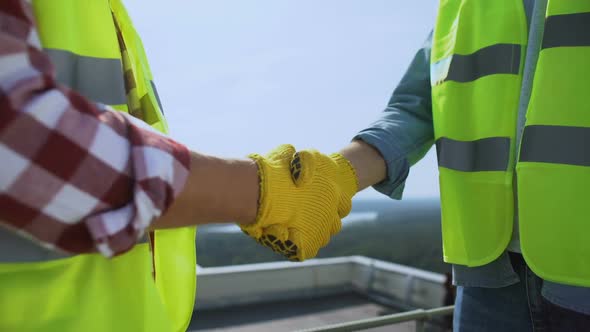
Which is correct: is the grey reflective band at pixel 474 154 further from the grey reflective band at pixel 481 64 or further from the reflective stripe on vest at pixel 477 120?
the grey reflective band at pixel 481 64

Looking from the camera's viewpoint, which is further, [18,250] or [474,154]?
[474,154]

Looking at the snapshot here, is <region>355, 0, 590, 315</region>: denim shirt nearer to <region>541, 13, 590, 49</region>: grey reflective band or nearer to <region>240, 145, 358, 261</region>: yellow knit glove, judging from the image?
<region>541, 13, 590, 49</region>: grey reflective band

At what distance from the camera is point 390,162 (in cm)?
165

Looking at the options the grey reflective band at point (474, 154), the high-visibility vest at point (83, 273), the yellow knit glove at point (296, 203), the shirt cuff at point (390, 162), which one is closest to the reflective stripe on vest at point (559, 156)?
the grey reflective band at point (474, 154)

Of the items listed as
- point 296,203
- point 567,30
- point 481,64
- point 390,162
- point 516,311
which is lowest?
point 516,311

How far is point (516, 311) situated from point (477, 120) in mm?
587

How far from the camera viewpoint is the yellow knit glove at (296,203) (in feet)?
3.45

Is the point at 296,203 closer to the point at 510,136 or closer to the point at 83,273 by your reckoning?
the point at 83,273

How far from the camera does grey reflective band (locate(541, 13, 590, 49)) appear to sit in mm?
1284

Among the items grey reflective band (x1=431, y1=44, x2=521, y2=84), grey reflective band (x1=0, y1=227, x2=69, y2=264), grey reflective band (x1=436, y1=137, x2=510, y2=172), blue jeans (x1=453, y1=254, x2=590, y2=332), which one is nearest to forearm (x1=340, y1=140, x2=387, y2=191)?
grey reflective band (x1=436, y1=137, x2=510, y2=172)

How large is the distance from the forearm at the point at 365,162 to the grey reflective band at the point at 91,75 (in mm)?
734

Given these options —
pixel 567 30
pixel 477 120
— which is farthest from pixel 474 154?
pixel 567 30

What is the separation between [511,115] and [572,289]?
19.5 inches

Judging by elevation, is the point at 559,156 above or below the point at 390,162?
above
